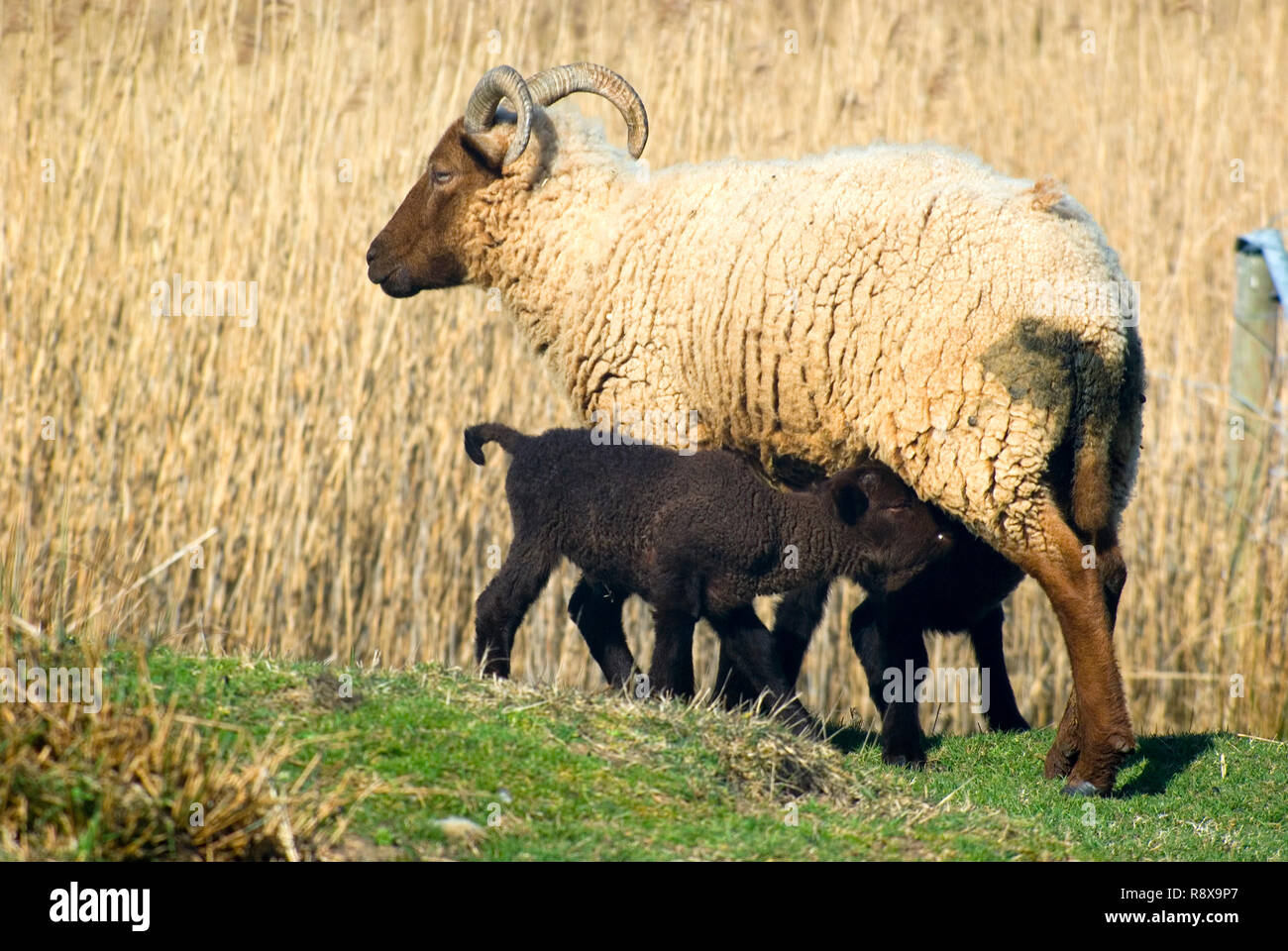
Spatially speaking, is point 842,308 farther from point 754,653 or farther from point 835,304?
point 754,653

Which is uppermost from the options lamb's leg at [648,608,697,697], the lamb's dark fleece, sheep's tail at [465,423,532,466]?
sheep's tail at [465,423,532,466]

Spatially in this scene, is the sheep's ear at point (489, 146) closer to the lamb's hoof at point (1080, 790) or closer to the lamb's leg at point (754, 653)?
the lamb's leg at point (754, 653)

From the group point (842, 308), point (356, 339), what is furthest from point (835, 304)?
point (356, 339)

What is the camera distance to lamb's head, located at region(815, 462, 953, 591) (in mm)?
5719

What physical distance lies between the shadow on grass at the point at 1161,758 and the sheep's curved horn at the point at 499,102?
139 inches

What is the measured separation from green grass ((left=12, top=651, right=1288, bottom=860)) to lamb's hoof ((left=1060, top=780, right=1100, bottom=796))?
72 mm

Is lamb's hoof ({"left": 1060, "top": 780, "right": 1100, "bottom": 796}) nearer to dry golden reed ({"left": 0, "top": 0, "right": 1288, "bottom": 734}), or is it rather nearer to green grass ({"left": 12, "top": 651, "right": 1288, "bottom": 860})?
green grass ({"left": 12, "top": 651, "right": 1288, "bottom": 860})

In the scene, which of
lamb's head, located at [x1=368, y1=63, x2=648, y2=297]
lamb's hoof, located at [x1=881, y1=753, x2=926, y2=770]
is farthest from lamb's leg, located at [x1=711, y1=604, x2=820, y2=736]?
lamb's head, located at [x1=368, y1=63, x2=648, y2=297]

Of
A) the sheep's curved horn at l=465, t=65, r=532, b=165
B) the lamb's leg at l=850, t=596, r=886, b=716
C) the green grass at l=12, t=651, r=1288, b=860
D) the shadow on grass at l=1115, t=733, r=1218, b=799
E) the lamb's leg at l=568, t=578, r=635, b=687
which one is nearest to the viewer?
the green grass at l=12, t=651, r=1288, b=860

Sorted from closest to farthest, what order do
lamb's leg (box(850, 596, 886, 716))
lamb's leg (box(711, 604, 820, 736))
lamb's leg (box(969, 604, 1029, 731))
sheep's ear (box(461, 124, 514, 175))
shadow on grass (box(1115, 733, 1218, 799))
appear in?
1. lamb's leg (box(711, 604, 820, 736))
2. shadow on grass (box(1115, 733, 1218, 799))
3. lamb's leg (box(850, 596, 886, 716))
4. lamb's leg (box(969, 604, 1029, 731))
5. sheep's ear (box(461, 124, 514, 175))

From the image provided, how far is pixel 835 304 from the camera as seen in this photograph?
584cm

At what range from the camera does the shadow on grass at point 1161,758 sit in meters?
5.93

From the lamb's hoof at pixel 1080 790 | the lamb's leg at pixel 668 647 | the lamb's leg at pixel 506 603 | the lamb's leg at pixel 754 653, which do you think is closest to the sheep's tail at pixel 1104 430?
the lamb's hoof at pixel 1080 790

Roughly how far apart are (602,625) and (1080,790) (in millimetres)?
1905
